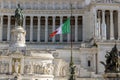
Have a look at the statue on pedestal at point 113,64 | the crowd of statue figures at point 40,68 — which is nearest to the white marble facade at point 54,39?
the crowd of statue figures at point 40,68

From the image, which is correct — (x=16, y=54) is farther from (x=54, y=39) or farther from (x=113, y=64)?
(x=54, y=39)

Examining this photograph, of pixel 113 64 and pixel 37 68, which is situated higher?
pixel 113 64

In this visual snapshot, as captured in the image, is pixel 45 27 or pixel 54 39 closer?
pixel 54 39

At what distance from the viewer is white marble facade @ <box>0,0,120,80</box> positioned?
74.6m

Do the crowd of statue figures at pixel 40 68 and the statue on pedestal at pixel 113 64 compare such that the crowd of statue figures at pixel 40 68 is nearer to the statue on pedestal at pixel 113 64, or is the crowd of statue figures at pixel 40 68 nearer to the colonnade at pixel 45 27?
the statue on pedestal at pixel 113 64

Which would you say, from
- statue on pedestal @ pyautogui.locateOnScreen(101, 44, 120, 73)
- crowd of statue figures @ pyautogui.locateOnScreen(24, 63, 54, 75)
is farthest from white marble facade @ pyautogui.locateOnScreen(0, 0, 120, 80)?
Result: statue on pedestal @ pyautogui.locateOnScreen(101, 44, 120, 73)

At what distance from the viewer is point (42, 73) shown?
75.2 m

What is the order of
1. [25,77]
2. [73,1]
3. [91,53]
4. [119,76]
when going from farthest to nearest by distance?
[73,1]
[91,53]
[25,77]
[119,76]

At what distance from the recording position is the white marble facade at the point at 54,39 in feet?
245

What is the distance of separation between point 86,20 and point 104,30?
6.87 m

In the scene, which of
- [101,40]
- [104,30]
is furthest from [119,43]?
[104,30]

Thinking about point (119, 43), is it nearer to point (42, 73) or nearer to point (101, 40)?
point (101, 40)

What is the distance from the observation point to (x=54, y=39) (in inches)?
3974

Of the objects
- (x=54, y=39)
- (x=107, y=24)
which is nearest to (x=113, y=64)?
(x=107, y=24)
